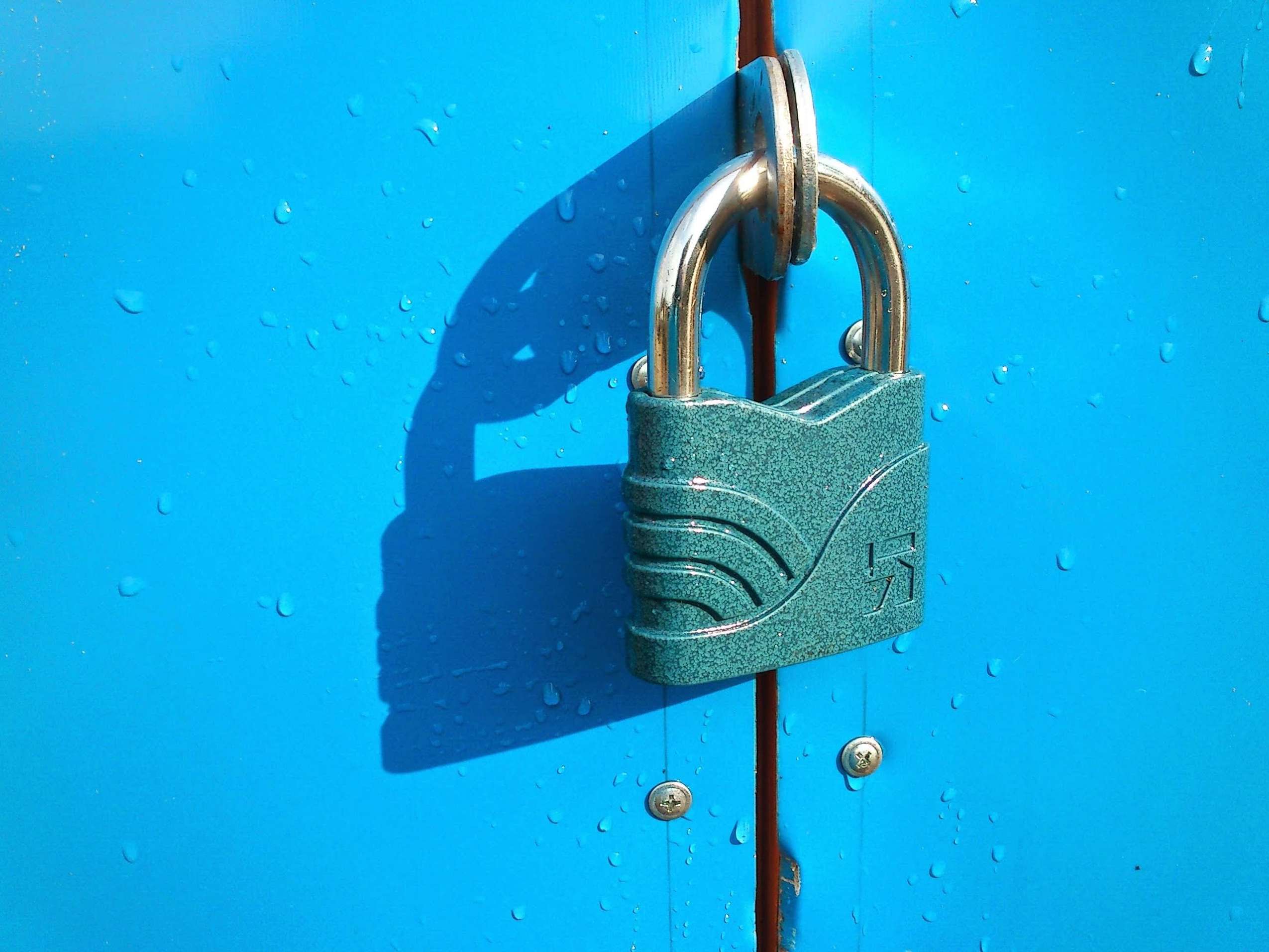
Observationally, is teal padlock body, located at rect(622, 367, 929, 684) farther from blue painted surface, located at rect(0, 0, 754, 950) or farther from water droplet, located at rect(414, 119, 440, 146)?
water droplet, located at rect(414, 119, 440, 146)

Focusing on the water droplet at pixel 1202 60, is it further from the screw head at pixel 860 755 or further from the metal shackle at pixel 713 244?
the screw head at pixel 860 755

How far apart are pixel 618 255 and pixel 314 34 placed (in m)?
0.24

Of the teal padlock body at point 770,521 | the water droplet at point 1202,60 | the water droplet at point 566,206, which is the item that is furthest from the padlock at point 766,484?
the water droplet at point 1202,60

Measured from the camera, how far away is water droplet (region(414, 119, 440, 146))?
60cm

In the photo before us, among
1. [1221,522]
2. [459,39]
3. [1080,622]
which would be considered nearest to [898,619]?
[1080,622]

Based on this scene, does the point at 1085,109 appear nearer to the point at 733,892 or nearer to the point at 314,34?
the point at 314,34

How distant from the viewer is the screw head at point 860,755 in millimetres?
742

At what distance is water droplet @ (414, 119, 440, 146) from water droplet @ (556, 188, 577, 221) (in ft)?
0.28

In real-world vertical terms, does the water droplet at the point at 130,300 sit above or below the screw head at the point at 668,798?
above

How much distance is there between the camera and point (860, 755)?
742 millimetres

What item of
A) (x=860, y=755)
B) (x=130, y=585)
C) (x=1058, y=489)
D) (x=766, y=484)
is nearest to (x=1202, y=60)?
(x=1058, y=489)

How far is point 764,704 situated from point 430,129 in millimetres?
498

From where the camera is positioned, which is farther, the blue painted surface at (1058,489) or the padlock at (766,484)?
the blue painted surface at (1058,489)

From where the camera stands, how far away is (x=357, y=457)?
2.09 ft
